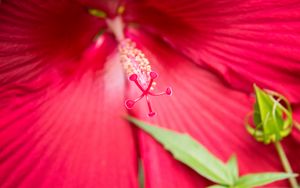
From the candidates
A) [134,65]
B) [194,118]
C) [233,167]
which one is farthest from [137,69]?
[233,167]

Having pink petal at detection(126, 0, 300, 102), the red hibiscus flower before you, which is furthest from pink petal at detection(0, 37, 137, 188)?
pink petal at detection(126, 0, 300, 102)

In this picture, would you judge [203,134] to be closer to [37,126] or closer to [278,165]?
[278,165]

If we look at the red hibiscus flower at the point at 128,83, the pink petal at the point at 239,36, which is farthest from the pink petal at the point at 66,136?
the pink petal at the point at 239,36

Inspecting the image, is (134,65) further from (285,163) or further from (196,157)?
(285,163)

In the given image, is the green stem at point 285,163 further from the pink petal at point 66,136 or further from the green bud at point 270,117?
the pink petal at point 66,136

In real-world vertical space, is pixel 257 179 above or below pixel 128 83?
below

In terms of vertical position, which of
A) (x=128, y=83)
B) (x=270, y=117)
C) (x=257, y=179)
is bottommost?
(x=257, y=179)

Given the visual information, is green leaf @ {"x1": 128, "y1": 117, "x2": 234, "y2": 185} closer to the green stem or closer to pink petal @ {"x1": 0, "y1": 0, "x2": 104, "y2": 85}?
the green stem
